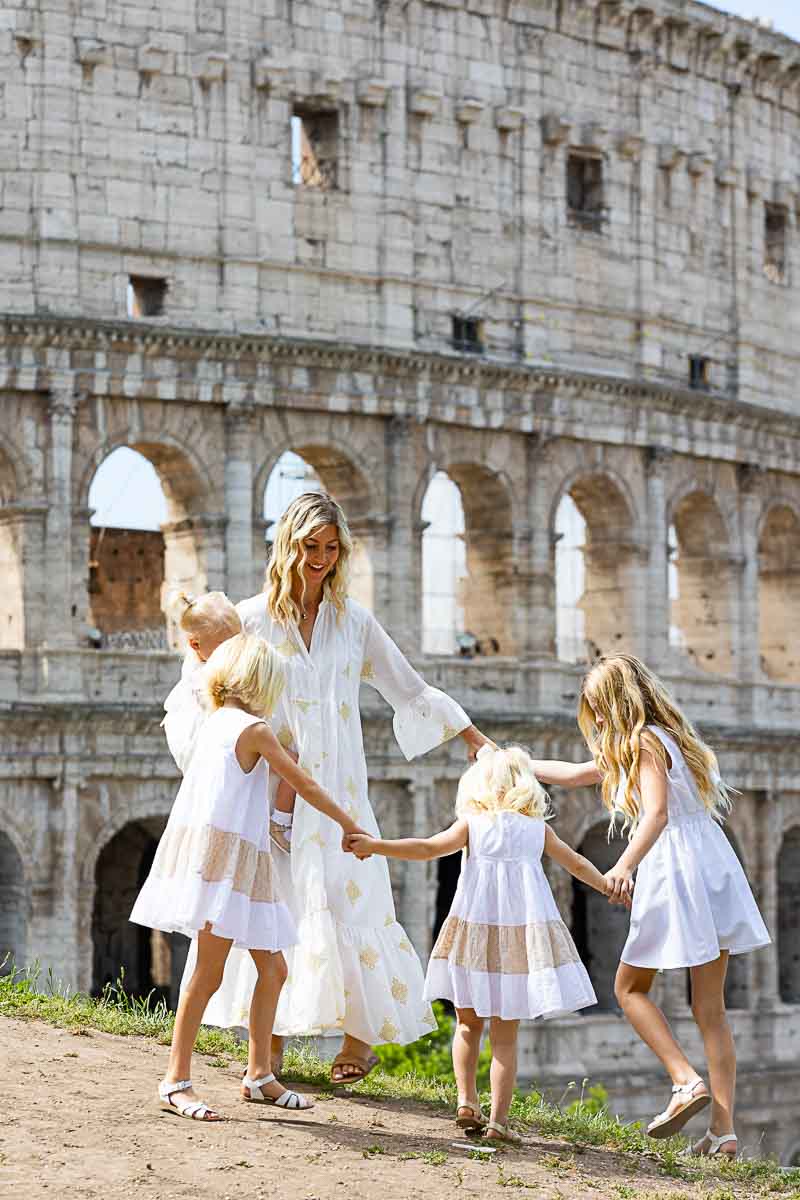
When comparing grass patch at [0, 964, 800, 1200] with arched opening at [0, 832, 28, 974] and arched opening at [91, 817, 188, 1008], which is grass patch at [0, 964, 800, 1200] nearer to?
arched opening at [0, 832, 28, 974]

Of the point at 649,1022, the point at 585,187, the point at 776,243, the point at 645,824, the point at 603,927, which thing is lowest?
the point at 603,927

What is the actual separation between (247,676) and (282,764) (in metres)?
0.45

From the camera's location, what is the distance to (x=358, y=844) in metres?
10.7

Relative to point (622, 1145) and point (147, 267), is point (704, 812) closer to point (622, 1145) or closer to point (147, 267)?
point (622, 1145)

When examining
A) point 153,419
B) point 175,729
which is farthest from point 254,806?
point 153,419

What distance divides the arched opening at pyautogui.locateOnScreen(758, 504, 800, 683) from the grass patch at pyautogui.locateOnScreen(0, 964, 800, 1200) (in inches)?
921

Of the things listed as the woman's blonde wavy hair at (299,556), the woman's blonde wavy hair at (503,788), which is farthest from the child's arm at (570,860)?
the woman's blonde wavy hair at (299,556)

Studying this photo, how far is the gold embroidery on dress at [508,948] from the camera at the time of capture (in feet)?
35.9

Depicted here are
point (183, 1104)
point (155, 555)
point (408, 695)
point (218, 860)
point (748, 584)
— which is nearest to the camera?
point (183, 1104)

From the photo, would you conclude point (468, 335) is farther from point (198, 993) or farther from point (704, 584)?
point (198, 993)

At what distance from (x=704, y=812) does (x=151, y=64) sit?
65.8 ft

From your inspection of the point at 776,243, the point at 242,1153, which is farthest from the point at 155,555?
the point at 242,1153

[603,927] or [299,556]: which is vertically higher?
[299,556]

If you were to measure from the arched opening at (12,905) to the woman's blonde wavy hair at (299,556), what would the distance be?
55.1 feet
